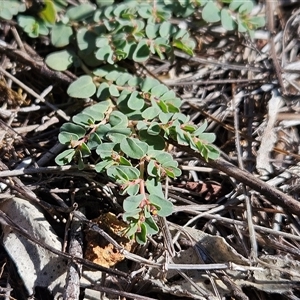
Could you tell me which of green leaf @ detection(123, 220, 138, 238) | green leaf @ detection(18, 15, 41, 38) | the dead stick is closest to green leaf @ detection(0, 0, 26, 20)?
green leaf @ detection(18, 15, 41, 38)

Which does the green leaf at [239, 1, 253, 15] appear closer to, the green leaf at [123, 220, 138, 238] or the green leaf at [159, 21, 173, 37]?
the green leaf at [159, 21, 173, 37]

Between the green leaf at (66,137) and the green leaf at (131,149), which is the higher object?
the green leaf at (66,137)

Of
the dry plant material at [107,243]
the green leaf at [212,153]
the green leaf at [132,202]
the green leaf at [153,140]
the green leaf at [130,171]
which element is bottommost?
the dry plant material at [107,243]

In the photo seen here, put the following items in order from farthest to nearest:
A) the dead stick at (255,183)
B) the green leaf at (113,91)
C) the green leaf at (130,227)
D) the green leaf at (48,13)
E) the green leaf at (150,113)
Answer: the green leaf at (48,13) → the green leaf at (113,91) → the green leaf at (150,113) → the dead stick at (255,183) → the green leaf at (130,227)

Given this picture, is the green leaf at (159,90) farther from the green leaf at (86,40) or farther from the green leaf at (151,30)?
the green leaf at (86,40)

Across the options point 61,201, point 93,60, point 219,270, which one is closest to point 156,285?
point 219,270

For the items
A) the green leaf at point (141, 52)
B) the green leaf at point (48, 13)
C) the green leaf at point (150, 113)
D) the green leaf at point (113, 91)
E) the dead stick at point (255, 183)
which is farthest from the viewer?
the green leaf at point (48, 13)

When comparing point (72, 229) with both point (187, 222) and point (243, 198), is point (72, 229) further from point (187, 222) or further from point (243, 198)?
point (243, 198)

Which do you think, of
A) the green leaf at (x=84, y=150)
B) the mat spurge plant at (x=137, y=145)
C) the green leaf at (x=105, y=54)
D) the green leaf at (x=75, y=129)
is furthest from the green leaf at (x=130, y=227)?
the green leaf at (x=105, y=54)
